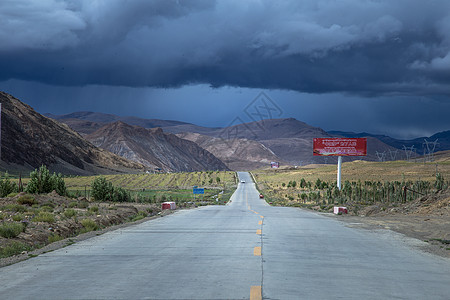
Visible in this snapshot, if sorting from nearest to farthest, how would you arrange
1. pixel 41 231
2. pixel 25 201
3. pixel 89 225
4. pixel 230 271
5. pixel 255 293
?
pixel 255 293 → pixel 230 271 → pixel 41 231 → pixel 89 225 → pixel 25 201

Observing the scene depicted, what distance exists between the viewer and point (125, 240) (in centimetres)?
1600

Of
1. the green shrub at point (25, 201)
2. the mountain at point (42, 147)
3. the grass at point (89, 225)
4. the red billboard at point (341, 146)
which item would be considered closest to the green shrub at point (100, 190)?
the green shrub at point (25, 201)

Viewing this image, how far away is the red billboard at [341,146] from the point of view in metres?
89.3

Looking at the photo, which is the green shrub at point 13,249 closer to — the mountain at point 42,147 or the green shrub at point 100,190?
the green shrub at point 100,190

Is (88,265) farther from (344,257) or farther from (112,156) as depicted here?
(112,156)

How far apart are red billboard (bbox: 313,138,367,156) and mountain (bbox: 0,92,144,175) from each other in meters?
73.7

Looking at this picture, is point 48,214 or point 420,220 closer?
point 48,214

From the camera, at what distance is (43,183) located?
46.6 meters

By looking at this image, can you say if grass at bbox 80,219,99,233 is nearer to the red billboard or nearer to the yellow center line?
the yellow center line

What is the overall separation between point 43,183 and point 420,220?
110 feet

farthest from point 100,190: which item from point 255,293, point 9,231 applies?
point 255,293

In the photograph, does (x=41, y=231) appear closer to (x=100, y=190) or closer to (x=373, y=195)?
(x=100, y=190)

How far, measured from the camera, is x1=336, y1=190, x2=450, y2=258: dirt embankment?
1752cm

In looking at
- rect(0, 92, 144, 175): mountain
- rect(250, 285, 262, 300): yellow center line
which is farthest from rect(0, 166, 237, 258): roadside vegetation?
rect(0, 92, 144, 175): mountain
